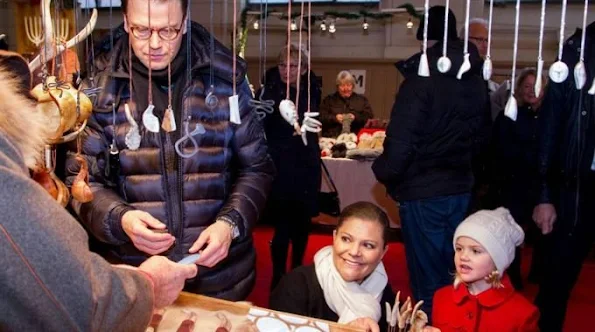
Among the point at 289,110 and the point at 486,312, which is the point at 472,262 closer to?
the point at 486,312

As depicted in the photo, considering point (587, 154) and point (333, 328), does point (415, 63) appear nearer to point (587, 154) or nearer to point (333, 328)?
point (587, 154)

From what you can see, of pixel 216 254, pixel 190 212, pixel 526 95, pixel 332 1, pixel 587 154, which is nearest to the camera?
pixel 216 254

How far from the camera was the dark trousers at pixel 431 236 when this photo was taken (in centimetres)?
206

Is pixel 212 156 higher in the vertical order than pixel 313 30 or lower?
lower

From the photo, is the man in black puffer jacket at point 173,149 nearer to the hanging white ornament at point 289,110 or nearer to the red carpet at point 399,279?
the hanging white ornament at point 289,110

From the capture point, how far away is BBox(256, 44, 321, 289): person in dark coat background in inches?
109

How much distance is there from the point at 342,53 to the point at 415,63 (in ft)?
13.9

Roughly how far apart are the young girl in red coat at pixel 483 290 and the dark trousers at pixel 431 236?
341 mm

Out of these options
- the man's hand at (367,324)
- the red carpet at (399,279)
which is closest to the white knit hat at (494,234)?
the man's hand at (367,324)

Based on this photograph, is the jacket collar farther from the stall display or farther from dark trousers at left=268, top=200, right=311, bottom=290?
dark trousers at left=268, top=200, right=311, bottom=290

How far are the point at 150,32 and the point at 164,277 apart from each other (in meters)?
0.56

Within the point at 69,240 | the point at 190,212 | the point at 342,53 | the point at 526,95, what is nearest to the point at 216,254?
the point at 190,212

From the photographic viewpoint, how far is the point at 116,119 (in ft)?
4.23

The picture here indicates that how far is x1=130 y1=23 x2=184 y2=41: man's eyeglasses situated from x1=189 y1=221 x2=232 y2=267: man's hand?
0.40 m
